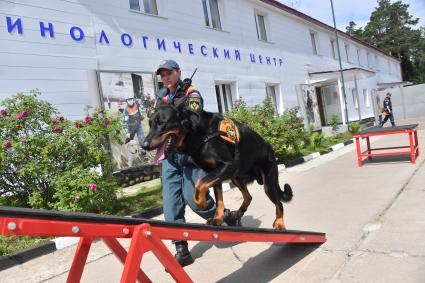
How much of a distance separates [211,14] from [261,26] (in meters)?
3.84

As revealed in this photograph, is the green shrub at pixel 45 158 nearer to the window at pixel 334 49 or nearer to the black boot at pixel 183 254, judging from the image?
the black boot at pixel 183 254

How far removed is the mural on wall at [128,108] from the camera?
28.1ft

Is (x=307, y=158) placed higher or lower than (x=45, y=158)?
lower

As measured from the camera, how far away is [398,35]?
56156 millimetres

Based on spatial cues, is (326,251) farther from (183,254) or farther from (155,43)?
(155,43)

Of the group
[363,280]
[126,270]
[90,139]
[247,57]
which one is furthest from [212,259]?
[247,57]

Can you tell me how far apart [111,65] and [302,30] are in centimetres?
1291

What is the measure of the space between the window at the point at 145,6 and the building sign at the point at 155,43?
851 millimetres

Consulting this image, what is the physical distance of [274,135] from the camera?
981cm

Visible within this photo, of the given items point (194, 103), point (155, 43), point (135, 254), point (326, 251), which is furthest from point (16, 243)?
point (155, 43)

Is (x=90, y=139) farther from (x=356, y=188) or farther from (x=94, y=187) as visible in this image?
(x=356, y=188)

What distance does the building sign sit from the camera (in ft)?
24.5

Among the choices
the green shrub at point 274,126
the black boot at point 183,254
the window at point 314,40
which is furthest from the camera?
the window at point 314,40

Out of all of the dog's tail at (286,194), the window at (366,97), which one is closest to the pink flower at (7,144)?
the dog's tail at (286,194)
